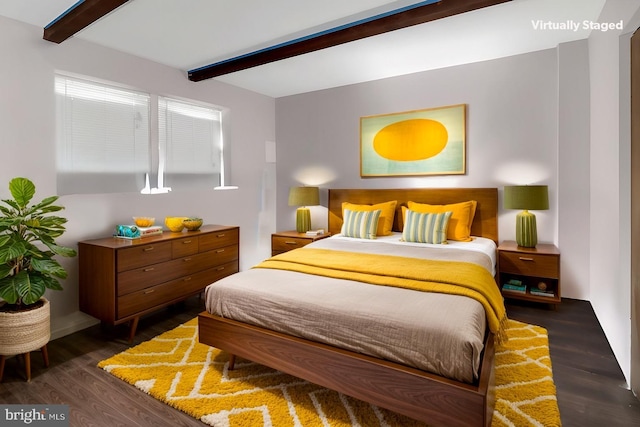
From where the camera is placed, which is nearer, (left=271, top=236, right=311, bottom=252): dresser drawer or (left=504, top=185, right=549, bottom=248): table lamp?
(left=504, top=185, right=549, bottom=248): table lamp

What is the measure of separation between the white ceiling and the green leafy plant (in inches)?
52.8

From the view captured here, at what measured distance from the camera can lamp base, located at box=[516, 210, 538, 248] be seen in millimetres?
3391

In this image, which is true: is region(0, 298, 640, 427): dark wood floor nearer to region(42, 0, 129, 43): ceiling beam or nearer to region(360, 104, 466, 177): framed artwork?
region(360, 104, 466, 177): framed artwork

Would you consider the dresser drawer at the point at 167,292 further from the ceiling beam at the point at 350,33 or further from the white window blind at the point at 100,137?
the ceiling beam at the point at 350,33

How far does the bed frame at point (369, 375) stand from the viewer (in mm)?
A: 1515

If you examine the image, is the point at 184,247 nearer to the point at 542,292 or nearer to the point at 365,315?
the point at 365,315

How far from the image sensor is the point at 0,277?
6.89 feet

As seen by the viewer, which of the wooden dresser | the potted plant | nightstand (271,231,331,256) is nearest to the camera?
the potted plant

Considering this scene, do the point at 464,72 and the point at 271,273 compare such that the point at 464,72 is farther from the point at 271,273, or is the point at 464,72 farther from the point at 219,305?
the point at 219,305

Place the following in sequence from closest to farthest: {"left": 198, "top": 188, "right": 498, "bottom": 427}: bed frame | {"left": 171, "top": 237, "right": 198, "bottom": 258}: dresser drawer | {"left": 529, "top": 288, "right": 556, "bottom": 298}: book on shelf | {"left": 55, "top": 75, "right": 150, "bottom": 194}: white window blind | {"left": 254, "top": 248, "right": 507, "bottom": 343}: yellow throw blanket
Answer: {"left": 198, "top": 188, "right": 498, "bottom": 427}: bed frame → {"left": 254, "top": 248, "right": 507, "bottom": 343}: yellow throw blanket → {"left": 55, "top": 75, "right": 150, "bottom": 194}: white window blind → {"left": 171, "top": 237, "right": 198, "bottom": 258}: dresser drawer → {"left": 529, "top": 288, "right": 556, "bottom": 298}: book on shelf

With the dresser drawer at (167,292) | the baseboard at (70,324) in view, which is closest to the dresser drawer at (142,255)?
the dresser drawer at (167,292)

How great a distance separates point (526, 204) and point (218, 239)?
2936mm

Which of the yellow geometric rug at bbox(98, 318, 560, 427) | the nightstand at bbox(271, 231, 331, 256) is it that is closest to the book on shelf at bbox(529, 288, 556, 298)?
the yellow geometric rug at bbox(98, 318, 560, 427)

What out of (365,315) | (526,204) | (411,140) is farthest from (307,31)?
(526,204)
